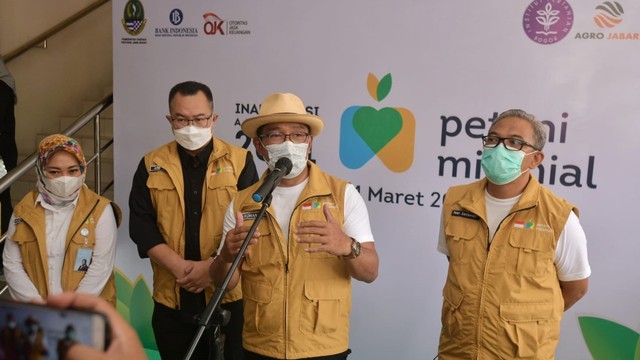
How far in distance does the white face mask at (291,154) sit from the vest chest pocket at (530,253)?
0.76 meters

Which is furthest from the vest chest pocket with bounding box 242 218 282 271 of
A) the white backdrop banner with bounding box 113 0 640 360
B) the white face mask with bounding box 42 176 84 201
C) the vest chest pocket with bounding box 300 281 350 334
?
the white backdrop banner with bounding box 113 0 640 360

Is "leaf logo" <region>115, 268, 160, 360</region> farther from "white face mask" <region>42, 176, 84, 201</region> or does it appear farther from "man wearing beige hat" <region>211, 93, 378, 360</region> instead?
"man wearing beige hat" <region>211, 93, 378, 360</region>

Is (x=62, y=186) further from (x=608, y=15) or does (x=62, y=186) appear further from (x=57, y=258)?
(x=608, y=15)

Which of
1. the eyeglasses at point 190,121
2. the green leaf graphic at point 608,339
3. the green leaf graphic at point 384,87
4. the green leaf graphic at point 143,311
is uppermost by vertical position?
the green leaf graphic at point 384,87

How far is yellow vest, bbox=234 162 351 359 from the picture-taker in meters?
1.71

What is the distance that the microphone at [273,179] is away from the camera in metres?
1.38

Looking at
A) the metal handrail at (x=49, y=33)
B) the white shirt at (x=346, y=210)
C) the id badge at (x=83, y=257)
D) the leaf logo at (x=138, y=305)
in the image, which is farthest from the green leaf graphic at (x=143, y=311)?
the metal handrail at (x=49, y=33)

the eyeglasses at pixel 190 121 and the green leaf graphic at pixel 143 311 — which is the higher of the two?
the eyeglasses at pixel 190 121

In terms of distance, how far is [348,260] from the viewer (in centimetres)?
168

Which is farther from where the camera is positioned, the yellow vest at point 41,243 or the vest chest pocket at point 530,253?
the yellow vest at point 41,243

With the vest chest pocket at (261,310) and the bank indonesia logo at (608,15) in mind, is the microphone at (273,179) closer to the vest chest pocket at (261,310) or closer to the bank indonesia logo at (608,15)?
the vest chest pocket at (261,310)

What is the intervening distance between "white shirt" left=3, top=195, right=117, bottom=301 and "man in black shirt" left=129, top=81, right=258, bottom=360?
14cm

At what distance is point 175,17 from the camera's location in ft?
10.8

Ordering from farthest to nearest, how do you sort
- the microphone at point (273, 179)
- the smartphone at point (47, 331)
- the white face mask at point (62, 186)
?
the white face mask at point (62, 186) < the microphone at point (273, 179) < the smartphone at point (47, 331)
